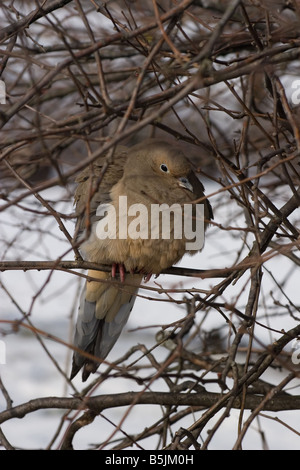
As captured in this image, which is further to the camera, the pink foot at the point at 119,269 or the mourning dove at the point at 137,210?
the pink foot at the point at 119,269

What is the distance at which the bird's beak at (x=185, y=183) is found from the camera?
12.2 feet

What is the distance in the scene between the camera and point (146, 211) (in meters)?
3.64

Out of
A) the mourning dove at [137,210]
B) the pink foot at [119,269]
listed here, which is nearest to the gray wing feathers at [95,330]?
the mourning dove at [137,210]

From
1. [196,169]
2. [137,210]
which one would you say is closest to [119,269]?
[137,210]

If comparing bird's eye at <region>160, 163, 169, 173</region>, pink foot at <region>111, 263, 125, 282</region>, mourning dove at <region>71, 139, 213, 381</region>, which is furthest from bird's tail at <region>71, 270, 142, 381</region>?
bird's eye at <region>160, 163, 169, 173</region>

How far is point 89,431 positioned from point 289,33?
352cm

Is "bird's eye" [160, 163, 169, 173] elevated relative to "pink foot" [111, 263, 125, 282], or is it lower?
elevated

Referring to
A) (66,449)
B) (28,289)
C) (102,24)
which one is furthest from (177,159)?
(28,289)

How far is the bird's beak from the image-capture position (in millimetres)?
3725

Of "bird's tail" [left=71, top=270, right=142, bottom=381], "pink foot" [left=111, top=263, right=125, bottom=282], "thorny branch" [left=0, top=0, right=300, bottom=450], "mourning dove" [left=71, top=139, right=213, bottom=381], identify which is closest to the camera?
"thorny branch" [left=0, top=0, right=300, bottom=450]

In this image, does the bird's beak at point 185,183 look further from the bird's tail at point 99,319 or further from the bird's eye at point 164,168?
the bird's tail at point 99,319

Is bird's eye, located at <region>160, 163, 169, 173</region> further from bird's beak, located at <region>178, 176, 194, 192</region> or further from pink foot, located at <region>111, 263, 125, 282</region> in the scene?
pink foot, located at <region>111, 263, 125, 282</region>

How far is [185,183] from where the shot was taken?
3.75m

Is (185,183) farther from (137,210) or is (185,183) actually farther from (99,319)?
(99,319)
